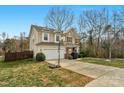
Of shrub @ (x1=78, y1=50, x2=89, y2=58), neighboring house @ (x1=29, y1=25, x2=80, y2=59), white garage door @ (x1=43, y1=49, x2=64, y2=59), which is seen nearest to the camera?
white garage door @ (x1=43, y1=49, x2=64, y2=59)

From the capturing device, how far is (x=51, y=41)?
2025 centimetres

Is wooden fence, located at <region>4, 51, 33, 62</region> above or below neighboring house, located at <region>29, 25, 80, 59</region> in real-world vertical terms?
below

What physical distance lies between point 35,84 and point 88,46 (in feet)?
53.9

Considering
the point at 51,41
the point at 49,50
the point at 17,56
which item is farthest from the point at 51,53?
the point at 17,56

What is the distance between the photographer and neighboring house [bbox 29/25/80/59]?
18781 millimetres

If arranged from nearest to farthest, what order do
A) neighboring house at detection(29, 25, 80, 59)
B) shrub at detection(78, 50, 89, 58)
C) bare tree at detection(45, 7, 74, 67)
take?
bare tree at detection(45, 7, 74, 67) < neighboring house at detection(29, 25, 80, 59) < shrub at detection(78, 50, 89, 58)

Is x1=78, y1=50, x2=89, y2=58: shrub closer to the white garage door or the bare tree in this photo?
the bare tree

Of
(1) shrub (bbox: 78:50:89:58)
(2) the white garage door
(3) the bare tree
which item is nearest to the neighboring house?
(2) the white garage door

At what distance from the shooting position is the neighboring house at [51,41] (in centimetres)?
1878

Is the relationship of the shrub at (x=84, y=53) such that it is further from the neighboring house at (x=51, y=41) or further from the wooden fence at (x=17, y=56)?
the wooden fence at (x=17, y=56)

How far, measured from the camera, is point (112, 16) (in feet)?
70.8
